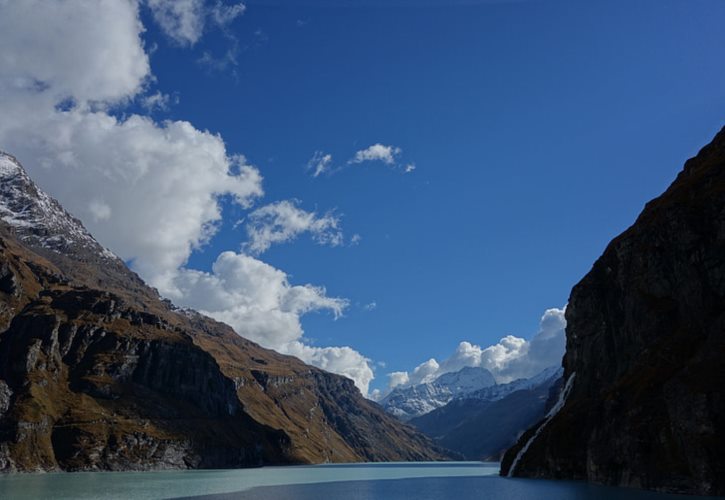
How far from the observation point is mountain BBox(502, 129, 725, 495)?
269 ft

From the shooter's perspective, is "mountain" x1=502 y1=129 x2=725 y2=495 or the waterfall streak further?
the waterfall streak

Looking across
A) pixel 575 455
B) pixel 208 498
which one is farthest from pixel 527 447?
pixel 208 498

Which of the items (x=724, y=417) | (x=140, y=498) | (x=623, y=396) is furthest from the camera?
(x=623, y=396)

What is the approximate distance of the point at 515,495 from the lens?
94875 mm

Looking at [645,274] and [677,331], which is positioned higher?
[645,274]

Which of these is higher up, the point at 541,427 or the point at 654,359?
the point at 654,359

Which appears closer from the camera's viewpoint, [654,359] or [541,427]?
[654,359]

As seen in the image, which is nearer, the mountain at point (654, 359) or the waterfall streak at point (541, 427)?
the mountain at point (654, 359)

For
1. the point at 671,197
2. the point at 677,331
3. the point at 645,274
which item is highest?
the point at 671,197

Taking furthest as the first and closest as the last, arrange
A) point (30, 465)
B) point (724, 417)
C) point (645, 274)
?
point (30, 465) → point (645, 274) → point (724, 417)

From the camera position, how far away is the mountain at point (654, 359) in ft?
269

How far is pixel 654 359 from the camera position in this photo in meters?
108

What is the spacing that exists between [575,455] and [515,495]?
34.6 meters

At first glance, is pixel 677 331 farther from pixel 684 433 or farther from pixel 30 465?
pixel 30 465
